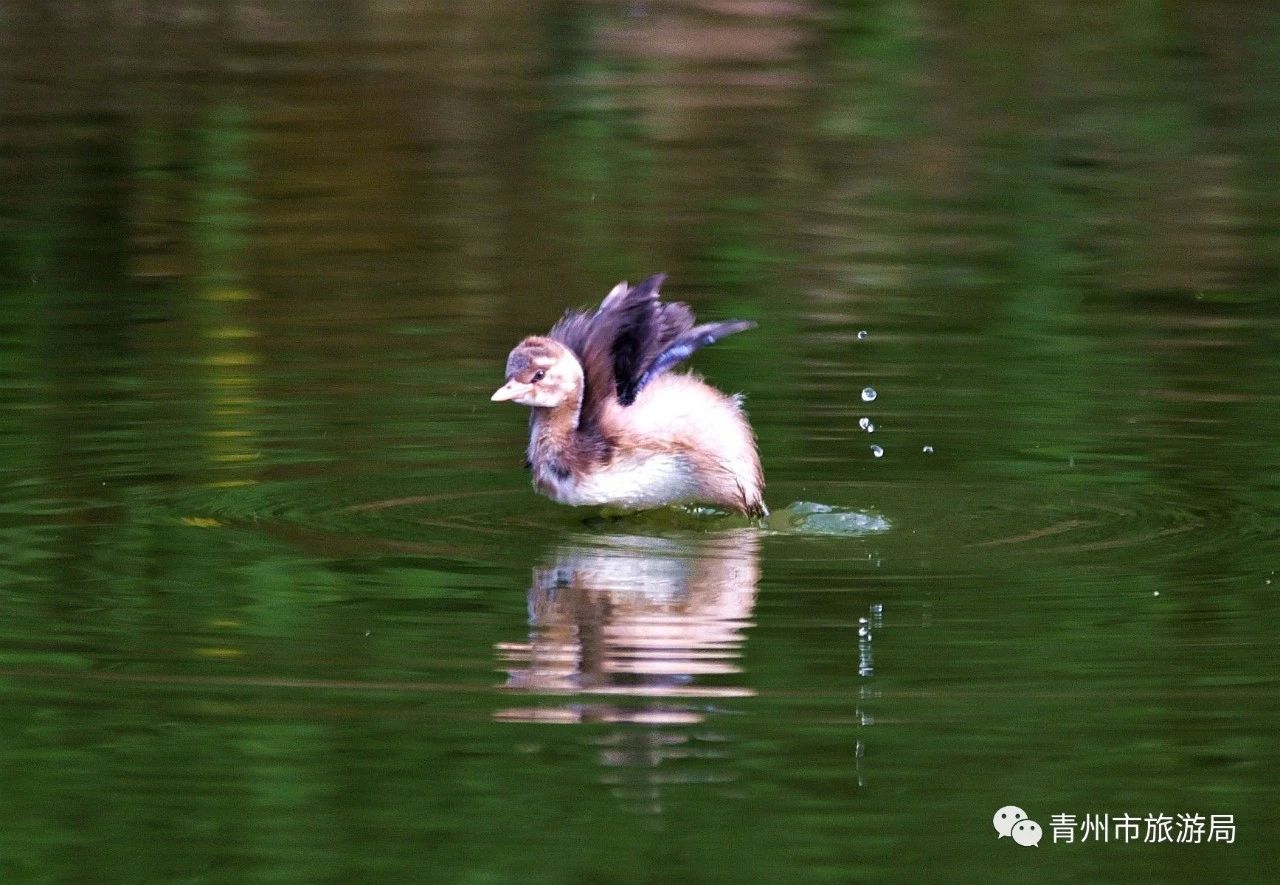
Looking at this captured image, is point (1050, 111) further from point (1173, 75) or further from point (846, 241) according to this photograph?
point (846, 241)

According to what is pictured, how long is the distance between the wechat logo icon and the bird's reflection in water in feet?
1.99

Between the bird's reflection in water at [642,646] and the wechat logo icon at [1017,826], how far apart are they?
1.99ft

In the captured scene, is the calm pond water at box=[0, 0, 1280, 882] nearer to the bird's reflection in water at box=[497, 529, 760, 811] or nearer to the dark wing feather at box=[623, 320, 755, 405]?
the bird's reflection in water at box=[497, 529, 760, 811]

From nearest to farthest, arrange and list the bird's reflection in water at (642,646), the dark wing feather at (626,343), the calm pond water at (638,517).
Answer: the calm pond water at (638,517)
the bird's reflection in water at (642,646)
the dark wing feather at (626,343)

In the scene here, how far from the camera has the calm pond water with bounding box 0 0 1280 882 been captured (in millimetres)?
5875

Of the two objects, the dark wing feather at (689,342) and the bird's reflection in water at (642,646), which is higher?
the dark wing feather at (689,342)

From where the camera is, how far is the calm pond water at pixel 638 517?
231 inches

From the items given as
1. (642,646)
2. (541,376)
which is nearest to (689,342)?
(541,376)

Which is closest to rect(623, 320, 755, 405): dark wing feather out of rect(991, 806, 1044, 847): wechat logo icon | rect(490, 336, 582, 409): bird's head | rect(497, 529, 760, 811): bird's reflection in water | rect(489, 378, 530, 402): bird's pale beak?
rect(490, 336, 582, 409): bird's head

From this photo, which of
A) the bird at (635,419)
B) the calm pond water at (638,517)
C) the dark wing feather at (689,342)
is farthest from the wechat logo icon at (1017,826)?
the dark wing feather at (689,342)

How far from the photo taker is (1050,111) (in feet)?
61.7

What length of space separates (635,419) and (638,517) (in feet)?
1.02

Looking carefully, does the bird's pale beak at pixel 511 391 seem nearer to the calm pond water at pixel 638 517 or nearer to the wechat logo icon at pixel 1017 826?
the calm pond water at pixel 638 517

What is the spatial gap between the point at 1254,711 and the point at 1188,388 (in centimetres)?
394
